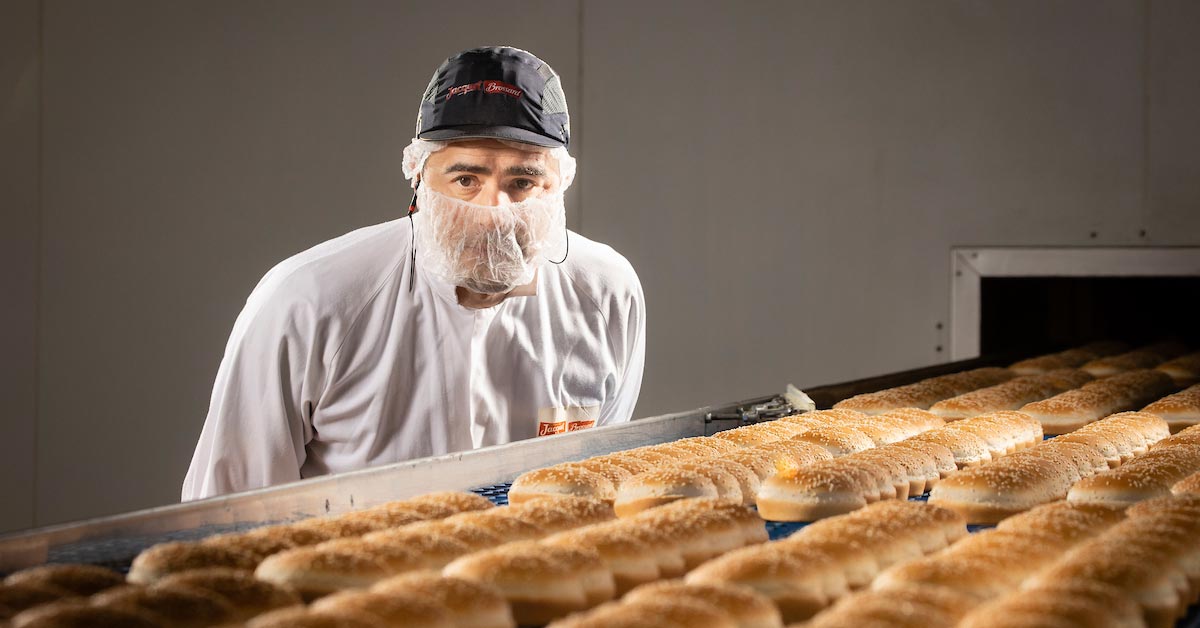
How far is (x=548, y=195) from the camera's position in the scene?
9.16 ft

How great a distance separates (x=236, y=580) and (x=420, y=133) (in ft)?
5.45

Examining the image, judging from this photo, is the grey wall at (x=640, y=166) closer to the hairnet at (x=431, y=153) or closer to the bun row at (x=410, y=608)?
the hairnet at (x=431, y=153)

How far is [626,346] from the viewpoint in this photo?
3.30 metres

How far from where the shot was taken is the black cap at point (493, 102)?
105 inches

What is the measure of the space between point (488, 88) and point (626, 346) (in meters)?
0.94

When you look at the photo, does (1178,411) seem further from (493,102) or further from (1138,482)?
(493,102)

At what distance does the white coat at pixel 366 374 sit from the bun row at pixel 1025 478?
1210mm

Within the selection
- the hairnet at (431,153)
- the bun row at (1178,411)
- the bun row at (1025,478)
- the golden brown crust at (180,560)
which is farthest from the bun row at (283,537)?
the bun row at (1178,411)

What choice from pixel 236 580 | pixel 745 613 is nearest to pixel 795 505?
pixel 745 613

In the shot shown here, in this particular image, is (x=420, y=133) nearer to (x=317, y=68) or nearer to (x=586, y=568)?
(x=586, y=568)

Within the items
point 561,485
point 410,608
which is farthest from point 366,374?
point 410,608

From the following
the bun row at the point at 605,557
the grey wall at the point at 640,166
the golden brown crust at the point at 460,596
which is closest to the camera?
the golden brown crust at the point at 460,596

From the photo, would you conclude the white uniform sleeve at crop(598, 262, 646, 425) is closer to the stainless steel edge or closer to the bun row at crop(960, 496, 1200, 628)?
the stainless steel edge

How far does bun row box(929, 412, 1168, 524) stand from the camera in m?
1.81
